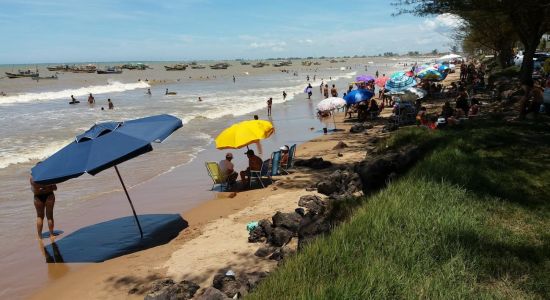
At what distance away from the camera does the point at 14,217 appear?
10.2 meters

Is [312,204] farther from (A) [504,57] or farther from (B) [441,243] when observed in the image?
(A) [504,57]

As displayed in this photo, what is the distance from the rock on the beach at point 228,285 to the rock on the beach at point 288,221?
1802mm

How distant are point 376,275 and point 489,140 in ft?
20.2

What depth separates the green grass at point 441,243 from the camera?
374 centimetres

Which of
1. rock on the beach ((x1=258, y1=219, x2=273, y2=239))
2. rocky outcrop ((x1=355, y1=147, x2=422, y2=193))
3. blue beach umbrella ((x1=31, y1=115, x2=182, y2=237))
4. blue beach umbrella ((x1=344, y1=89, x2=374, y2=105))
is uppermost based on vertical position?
blue beach umbrella ((x1=31, y1=115, x2=182, y2=237))

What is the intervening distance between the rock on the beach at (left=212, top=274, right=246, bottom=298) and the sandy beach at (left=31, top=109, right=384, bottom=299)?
1.94 feet

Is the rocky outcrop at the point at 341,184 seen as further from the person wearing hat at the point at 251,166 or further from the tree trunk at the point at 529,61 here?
the tree trunk at the point at 529,61

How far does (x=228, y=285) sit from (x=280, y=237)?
1.70 m

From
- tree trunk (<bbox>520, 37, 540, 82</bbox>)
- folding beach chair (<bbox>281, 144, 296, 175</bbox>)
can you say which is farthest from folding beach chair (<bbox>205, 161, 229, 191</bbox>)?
tree trunk (<bbox>520, 37, 540, 82</bbox>)

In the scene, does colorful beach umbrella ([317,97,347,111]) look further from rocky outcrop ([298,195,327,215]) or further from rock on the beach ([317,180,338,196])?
rocky outcrop ([298,195,327,215])

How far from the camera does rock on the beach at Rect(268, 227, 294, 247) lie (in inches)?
281

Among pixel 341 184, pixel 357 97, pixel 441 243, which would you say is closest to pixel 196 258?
pixel 341 184

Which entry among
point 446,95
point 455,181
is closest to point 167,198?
point 455,181

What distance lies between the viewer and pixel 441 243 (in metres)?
4.56
